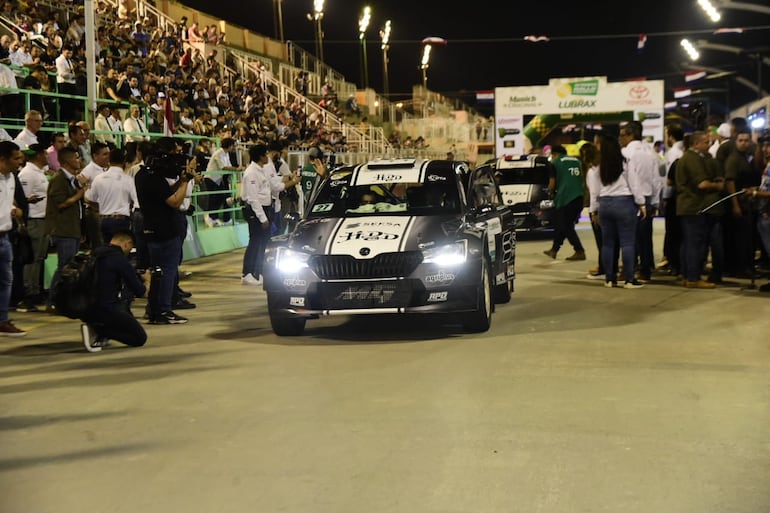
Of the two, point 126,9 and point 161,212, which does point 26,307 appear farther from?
point 126,9

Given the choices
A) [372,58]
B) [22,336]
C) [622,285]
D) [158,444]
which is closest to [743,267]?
[622,285]

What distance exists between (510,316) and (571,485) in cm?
624

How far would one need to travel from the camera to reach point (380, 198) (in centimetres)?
1119

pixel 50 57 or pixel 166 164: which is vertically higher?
pixel 50 57

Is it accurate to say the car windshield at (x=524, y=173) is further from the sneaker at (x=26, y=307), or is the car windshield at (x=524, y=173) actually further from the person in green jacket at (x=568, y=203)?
the sneaker at (x=26, y=307)

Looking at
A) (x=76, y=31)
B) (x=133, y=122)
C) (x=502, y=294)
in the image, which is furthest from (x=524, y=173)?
(x=76, y=31)

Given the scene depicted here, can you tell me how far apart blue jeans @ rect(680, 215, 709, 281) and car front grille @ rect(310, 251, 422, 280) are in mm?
5228

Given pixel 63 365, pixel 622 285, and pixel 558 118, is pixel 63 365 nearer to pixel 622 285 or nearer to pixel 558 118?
pixel 622 285

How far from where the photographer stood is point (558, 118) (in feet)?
105

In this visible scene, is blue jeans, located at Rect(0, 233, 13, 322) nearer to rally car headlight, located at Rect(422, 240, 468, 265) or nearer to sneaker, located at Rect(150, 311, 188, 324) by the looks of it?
sneaker, located at Rect(150, 311, 188, 324)

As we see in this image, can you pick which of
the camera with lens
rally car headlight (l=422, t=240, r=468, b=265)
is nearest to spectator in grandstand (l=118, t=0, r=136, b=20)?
the camera with lens

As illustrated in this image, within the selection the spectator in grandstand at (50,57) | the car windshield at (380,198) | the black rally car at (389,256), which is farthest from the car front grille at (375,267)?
the spectator in grandstand at (50,57)

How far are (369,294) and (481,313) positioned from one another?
1149mm

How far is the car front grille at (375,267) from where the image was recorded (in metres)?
9.72
